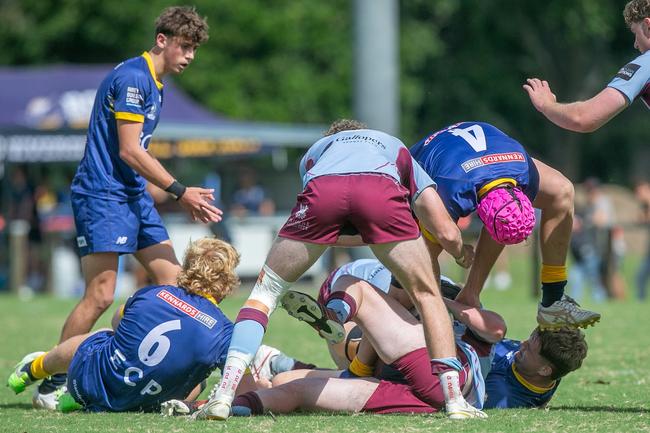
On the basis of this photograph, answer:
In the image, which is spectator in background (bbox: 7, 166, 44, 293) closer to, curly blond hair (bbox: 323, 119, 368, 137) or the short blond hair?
curly blond hair (bbox: 323, 119, 368, 137)

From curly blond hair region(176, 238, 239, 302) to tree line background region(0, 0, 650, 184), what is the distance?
19.5m

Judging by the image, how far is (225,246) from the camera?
6.29 metres

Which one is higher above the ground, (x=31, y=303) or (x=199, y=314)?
(x=199, y=314)

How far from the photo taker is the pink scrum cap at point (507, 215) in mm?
6219

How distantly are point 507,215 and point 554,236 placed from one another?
3.61ft

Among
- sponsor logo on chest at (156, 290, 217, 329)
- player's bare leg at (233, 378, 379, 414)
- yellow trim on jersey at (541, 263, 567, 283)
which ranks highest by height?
sponsor logo on chest at (156, 290, 217, 329)

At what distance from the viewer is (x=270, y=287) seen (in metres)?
5.93

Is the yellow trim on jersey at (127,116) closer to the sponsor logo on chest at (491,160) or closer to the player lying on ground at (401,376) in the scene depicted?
the player lying on ground at (401,376)

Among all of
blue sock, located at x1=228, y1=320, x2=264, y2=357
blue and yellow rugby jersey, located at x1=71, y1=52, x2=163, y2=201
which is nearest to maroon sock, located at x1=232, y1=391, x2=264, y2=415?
blue sock, located at x1=228, y1=320, x2=264, y2=357

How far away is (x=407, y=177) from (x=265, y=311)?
1022 millimetres

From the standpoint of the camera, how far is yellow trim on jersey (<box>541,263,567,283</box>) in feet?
23.6

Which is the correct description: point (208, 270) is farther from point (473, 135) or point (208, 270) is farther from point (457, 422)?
point (473, 135)

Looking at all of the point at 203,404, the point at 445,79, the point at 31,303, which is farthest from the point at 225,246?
the point at 445,79

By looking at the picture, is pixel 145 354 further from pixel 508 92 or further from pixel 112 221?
pixel 508 92
